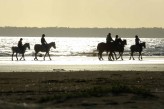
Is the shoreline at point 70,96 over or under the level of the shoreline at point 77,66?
under

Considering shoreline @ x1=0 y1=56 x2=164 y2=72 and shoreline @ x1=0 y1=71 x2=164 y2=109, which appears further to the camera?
shoreline @ x1=0 y1=56 x2=164 y2=72

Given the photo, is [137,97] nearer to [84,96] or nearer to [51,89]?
[84,96]

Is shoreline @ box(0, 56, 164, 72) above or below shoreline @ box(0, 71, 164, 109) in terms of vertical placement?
above

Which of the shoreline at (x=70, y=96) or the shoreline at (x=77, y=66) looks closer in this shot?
the shoreline at (x=70, y=96)

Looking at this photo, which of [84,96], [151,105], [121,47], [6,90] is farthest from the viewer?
[121,47]

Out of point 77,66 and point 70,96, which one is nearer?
point 70,96

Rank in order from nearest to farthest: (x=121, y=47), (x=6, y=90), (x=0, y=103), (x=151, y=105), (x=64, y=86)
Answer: (x=0, y=103), (x=151, y=105), (x=6, y=90), (x=64, y=86), (x=121, y=47)

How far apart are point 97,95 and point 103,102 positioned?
3.47 feet

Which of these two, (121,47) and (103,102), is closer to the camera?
(103,102)

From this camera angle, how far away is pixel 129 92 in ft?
47.5

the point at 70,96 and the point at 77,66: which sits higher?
the point at 77,66

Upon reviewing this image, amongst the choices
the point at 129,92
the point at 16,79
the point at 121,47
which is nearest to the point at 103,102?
the point at 129,92

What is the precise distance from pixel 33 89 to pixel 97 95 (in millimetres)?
3578

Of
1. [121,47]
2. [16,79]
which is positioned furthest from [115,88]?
[121,47]
